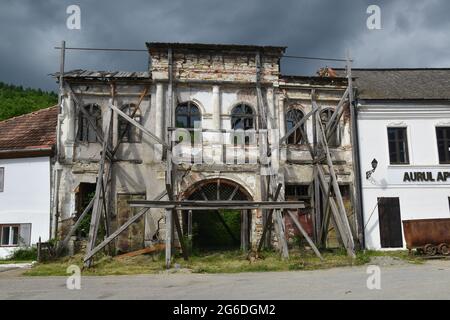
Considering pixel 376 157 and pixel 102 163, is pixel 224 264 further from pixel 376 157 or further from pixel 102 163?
pixel 376 157

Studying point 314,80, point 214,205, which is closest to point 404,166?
point 314,80

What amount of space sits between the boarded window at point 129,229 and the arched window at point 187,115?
3514mm

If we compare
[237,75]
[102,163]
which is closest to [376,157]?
[237,75]

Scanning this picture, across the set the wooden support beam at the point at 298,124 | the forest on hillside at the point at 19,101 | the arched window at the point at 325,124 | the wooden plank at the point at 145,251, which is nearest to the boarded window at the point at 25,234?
the wooden plank at the point at 145,251

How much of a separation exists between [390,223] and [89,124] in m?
12.6

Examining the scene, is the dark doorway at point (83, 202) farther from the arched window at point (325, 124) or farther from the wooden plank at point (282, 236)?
the arched window at point (325, 124)

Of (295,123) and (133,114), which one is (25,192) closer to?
(133,114)

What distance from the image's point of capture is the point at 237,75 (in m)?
17.3

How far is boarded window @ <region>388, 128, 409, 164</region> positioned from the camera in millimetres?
17938

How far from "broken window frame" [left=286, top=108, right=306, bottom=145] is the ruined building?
0.06 meters

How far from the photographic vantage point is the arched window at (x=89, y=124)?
16750 millimetres

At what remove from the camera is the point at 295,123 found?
17766mm

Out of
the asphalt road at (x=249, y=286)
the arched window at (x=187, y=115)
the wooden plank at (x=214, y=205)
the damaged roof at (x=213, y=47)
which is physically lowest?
the asphalt road at (x=249, y=286)

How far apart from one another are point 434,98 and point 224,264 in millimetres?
11706
